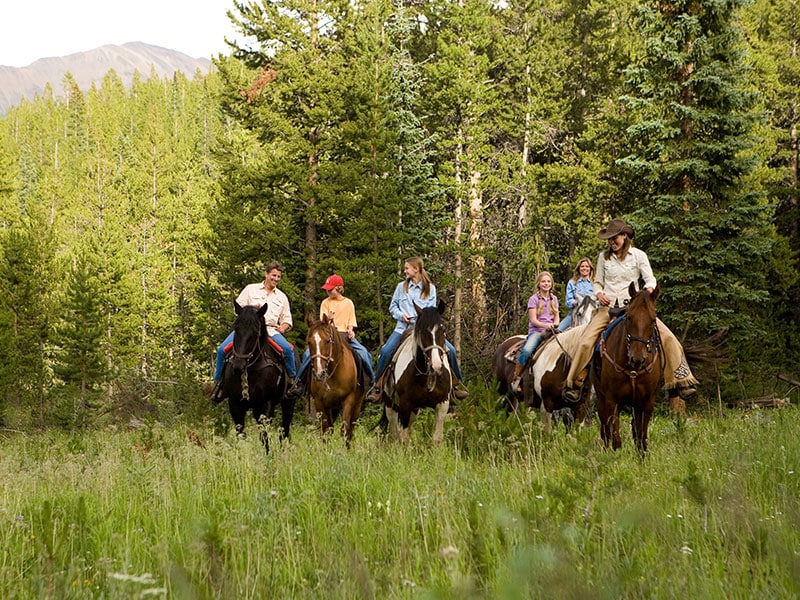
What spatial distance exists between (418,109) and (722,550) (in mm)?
29204

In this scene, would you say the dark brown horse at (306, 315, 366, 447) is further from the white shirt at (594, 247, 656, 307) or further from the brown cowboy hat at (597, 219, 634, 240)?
the brown cowboy hat at (597, 219, 634, 240)

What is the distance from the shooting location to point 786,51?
32312 mm

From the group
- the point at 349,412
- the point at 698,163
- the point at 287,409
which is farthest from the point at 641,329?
the point at 698,163

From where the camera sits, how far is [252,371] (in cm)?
1086

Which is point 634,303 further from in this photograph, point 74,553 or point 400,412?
point 74,553

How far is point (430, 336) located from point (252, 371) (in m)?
2.94

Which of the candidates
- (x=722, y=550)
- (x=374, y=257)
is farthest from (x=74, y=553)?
(x=374, y=257)

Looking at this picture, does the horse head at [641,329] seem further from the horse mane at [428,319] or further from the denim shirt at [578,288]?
the denim shirt at [578,288]

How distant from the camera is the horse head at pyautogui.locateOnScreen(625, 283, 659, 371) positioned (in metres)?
8.41

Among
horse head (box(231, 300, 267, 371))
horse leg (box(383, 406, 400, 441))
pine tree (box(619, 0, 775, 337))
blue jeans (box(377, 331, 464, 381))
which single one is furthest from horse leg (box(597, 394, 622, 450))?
pine tree (box(619, 0, 775, 337))

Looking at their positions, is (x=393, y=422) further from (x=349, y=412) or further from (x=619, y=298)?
(x=619, y=298)

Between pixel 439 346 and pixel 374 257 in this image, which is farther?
pixel 374 257

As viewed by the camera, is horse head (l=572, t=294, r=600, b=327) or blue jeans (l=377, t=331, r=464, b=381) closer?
blue jeans (l=377, t=331, r=464, b=381)

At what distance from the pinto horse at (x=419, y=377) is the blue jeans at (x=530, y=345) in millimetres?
2326
